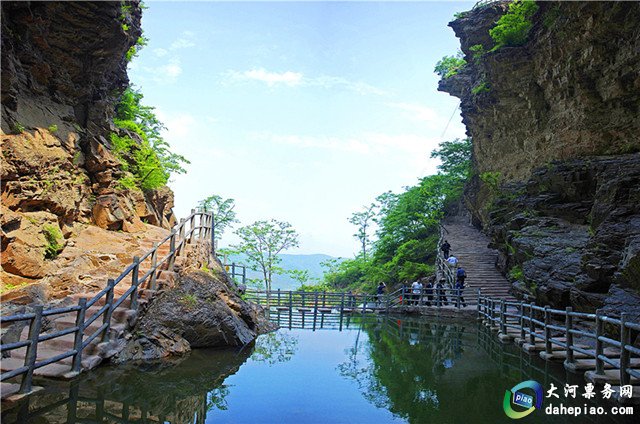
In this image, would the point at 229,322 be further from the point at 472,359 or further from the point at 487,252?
the point at 487,252

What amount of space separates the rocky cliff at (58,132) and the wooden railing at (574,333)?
33.1ft

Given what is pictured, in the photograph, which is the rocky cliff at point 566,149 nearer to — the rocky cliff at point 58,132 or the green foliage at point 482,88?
the green foliage at point 482,88

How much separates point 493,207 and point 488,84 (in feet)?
23.8

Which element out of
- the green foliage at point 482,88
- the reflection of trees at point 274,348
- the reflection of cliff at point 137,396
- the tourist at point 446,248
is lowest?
the reflection of trees at point 274,348

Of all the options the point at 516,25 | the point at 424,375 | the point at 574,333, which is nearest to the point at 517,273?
the point at 574,333

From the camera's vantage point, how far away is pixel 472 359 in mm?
8711

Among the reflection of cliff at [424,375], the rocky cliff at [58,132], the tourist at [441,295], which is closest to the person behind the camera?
the reflection of cliff at [424,375]

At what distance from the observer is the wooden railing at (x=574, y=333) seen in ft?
19.2

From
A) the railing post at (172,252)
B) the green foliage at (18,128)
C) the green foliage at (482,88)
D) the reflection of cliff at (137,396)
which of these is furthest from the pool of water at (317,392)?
the green foliage at (482,88)

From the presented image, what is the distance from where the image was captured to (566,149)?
Result: 18.0 m

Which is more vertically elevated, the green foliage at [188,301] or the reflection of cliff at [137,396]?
the green foliage at [188,301]

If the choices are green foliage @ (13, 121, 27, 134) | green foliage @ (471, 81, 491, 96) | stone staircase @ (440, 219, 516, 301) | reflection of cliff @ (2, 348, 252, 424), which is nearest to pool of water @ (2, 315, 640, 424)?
reflection of cliff @ (2, 348, 252, 424)

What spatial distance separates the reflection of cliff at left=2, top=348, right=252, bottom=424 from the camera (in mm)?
4738

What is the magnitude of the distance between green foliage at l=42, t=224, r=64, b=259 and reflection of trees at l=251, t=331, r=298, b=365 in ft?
15.9
